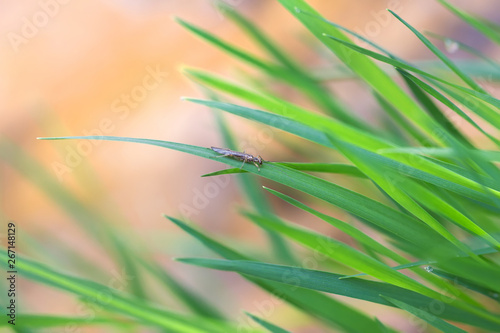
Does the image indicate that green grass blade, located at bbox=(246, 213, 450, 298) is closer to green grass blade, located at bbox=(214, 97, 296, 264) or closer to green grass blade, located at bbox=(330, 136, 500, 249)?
green grass blade, located at bbox=(330, 136, 500, 249)

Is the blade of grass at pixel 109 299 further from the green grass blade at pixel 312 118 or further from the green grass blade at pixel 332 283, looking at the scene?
the green grass blade at pixel 312 118

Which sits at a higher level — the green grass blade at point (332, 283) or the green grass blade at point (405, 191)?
the green grass blade at point (405, 191)

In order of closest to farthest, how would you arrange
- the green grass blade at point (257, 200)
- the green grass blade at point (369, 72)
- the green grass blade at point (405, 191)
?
the green grass blade at point (405, 191)
the green grass blade at point (369, 72)
the green grass blade at point (257, 200)

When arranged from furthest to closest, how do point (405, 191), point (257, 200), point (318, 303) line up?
point (257, 200), point (318, 303), point (405, 191)

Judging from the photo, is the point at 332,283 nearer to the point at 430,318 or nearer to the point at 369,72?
the point at 430,318

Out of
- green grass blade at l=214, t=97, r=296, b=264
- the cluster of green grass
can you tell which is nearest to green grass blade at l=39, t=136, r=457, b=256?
the cluster of green grass

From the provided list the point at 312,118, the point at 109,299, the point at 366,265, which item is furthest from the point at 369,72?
the point at 109,299

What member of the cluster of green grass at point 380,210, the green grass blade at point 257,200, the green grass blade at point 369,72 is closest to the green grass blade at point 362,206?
the cluster of green grass at point 380,210

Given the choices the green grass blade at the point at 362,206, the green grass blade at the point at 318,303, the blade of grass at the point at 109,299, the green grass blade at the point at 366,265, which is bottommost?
the blade of grass at the point at 109,299

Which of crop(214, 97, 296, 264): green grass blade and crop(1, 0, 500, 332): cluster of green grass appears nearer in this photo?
crop(1, 0, 500, 332): cluster of green grass
